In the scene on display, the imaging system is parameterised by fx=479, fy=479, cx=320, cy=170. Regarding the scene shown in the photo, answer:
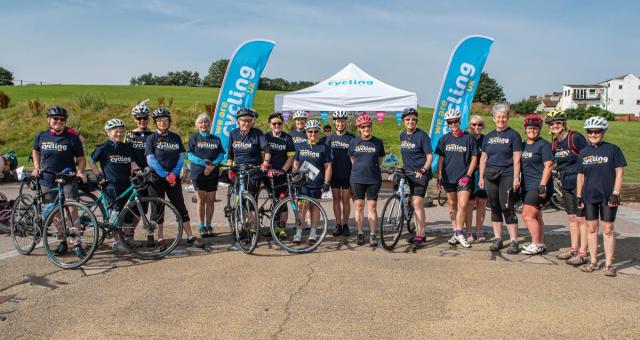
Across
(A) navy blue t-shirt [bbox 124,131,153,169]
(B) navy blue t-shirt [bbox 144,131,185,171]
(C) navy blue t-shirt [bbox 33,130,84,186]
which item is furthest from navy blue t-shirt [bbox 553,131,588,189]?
(C) navy blue t-shirt [bbox 33,130,84,186]

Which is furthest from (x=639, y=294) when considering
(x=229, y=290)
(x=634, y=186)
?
(x=634, y=186)

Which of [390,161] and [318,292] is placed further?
[390,161]

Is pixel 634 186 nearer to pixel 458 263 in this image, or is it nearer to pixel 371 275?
pixel 458 263

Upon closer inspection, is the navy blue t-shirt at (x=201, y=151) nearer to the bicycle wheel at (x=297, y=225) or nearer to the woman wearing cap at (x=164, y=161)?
the woman wearing cap at (x=164, y=161)

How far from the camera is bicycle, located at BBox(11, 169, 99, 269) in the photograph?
5523 mm

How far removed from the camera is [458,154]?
21.6ft

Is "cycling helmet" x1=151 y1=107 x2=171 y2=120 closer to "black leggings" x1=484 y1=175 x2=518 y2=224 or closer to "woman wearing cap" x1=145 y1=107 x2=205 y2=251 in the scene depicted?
"woman wearing cap" x1=145 y1=107 x2=205 y2=251

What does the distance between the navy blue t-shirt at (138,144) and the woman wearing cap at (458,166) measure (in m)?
4.09

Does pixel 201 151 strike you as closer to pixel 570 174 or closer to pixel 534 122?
pixel 534 122

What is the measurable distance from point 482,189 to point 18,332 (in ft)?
18.5

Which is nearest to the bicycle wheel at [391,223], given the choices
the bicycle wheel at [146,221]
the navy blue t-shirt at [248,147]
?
the navy blue t-shirt at [248,147]

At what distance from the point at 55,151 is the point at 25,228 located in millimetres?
1152

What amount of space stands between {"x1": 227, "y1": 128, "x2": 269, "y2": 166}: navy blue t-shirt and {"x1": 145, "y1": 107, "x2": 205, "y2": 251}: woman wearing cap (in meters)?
0.76

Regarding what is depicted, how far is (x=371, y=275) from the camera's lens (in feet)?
17.0
